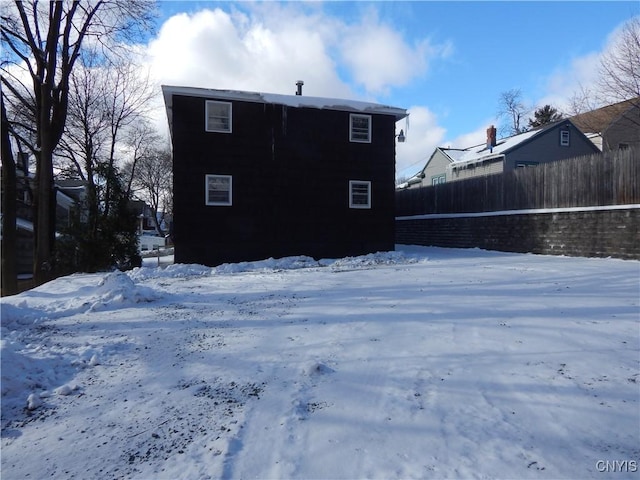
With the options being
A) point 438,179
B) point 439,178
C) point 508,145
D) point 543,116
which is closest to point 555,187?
point 508,145

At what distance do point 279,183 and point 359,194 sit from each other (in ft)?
10.2

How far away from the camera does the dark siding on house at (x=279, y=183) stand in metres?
13.5

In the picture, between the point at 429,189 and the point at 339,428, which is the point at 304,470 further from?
the point at 429,189

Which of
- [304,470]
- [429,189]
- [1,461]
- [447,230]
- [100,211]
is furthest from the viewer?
[429,189]

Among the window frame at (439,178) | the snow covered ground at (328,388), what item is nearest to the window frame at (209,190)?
the snow covered ground at (328,388)

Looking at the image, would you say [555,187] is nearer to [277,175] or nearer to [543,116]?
[277,175]

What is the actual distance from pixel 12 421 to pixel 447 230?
1712 cm

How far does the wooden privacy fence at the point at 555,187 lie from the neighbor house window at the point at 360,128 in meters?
4.98

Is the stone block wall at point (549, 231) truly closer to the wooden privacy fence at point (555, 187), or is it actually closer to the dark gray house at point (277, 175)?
the wooden privacy fence at point (555, 187)

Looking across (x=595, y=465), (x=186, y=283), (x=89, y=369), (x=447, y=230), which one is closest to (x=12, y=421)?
(x=89, y=369)

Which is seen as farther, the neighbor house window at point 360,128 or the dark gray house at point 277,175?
the neighbor house window at point 360,128

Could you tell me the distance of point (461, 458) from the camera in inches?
94.3

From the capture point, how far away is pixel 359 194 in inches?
Result: 604

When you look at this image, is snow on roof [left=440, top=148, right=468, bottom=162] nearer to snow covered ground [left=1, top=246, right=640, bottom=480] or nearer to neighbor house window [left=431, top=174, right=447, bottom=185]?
neighbor house window [left=431, top=174, right=447, bottom=185]
